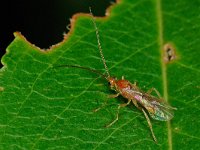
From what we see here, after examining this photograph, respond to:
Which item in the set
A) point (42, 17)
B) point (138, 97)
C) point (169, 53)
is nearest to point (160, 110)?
point (138, 97)

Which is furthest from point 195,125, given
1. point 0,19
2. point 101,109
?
point 0,19

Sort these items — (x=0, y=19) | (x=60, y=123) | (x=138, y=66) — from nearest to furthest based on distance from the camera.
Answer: (x=60, y=123) < (x=138, y=66) < (x=0, y=19)

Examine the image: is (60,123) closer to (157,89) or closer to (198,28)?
(157,89)

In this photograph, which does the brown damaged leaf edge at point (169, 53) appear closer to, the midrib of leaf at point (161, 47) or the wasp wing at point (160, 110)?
the midrib of leaf at point (161, 47)

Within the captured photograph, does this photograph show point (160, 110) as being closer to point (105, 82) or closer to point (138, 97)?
point (138, 97)

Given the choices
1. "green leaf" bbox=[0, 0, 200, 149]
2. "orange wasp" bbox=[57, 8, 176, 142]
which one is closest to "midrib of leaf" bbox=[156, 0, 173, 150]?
"green leaf" bbox=[0, 0, 200, 149]

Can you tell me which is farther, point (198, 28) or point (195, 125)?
point (198, 28)
